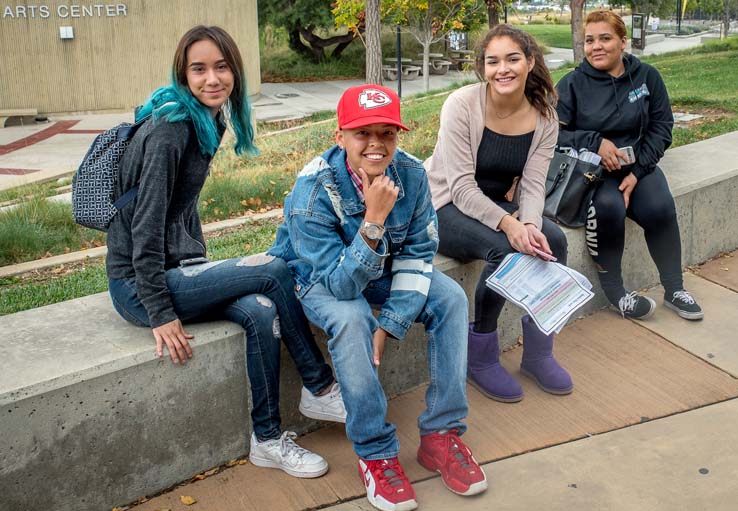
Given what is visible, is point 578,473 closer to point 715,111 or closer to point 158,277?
point 158,277

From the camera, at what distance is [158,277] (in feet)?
10.0

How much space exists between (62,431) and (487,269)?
6.39 feet

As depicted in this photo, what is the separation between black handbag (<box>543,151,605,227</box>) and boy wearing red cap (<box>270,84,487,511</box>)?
132 centimetres

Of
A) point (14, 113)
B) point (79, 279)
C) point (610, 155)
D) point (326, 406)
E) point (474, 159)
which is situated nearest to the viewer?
point (326, 406)

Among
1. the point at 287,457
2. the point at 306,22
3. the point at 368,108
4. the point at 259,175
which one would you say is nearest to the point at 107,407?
the point at 287,457

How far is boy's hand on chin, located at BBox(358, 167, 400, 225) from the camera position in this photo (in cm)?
302

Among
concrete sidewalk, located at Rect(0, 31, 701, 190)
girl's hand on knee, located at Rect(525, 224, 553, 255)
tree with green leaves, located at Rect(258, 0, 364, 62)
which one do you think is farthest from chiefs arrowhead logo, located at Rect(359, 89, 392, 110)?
tree with green leaves, located at Rect(258, 0, 364, 62)

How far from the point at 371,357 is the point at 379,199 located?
56 centimetres

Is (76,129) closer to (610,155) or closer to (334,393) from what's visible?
(610,155)

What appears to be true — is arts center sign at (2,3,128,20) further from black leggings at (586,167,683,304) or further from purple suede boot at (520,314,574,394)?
purple suede boot at (520,314,574,394)

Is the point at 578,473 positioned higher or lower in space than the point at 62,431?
lower

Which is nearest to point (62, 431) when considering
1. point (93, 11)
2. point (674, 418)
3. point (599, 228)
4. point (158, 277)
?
point (158, 277)

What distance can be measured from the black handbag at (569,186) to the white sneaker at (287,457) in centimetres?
196

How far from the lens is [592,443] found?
3465mm
